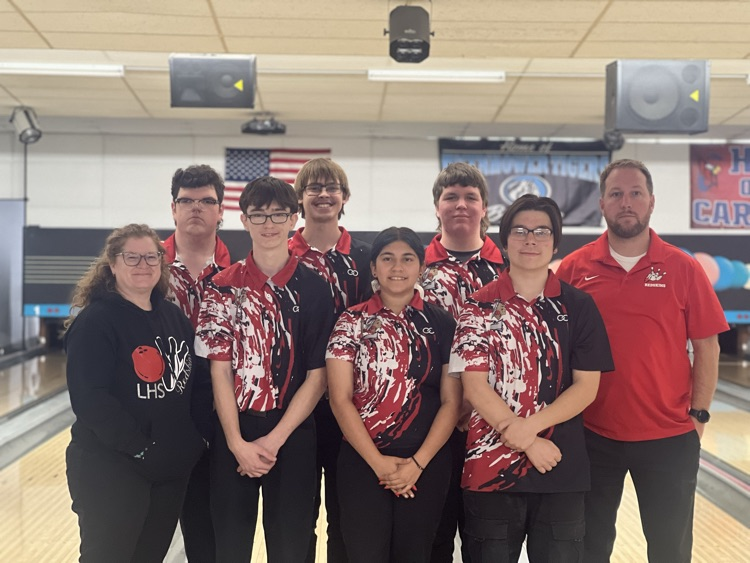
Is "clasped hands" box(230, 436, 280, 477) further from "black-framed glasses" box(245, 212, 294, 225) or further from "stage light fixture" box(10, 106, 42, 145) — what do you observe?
"stage light fixture" box(10, 106, 42, 145)

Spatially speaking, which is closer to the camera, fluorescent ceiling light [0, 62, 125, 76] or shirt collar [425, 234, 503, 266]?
shirt collar [425, 234, 503, 266]

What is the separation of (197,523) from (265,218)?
103cm

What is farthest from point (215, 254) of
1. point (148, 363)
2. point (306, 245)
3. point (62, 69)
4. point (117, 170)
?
point (117, 170)

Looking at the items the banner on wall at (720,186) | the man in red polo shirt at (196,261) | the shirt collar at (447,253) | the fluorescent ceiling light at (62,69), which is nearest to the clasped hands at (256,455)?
the man in red polo shirt at (196,261)

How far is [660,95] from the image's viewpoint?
16.5 feet

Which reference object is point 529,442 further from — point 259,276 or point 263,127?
point 263,127

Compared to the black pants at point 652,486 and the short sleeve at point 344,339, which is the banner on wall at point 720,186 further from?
the short sleeve at point 344,339

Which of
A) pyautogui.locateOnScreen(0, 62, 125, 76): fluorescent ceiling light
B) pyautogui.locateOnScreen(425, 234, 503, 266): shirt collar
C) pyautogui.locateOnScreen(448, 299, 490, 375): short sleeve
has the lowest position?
pyautogui.locateOnScreen(448, 299, 490, 375): short sleeve

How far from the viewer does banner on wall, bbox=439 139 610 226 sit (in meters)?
8.66

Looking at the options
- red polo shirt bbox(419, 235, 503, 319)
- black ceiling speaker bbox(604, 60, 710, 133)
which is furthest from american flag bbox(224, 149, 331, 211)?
red polo shirt bbox(419, 235, 503, 319)

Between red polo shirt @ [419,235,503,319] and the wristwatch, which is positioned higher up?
red polo shirt @ [419,235,503,319]

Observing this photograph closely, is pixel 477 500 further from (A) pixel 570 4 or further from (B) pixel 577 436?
(A) pixel 570 4

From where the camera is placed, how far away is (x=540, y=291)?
1.95 metres

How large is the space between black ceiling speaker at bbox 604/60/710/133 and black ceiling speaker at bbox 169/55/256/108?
2555 mm
